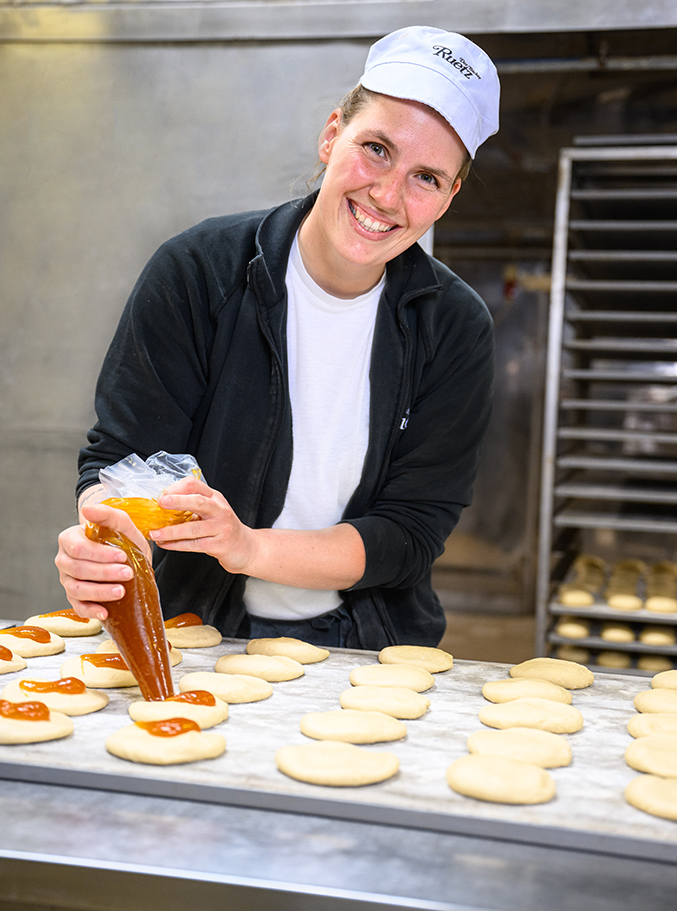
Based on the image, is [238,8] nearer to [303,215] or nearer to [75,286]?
[75,286]

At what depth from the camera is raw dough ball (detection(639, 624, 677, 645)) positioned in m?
2.85

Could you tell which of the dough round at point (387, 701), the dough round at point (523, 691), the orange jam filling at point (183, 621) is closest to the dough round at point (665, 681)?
the dough round at point (523, 691)

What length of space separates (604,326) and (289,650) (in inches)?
109

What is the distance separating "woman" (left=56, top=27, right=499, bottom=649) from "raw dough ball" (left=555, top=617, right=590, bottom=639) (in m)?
1.27

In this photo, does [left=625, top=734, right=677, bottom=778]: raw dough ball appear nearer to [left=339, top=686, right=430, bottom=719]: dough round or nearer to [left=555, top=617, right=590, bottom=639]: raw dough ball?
[left=339, top=686, right=430, bottom=719]: dough round

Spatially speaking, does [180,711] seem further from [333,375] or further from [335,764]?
[333,375]

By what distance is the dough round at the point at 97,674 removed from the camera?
1.23m

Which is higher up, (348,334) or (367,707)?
(348,334)

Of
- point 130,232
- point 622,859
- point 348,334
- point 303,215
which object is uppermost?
point 130,232

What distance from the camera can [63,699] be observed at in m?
1.14

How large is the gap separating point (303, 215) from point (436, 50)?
0.43 meters

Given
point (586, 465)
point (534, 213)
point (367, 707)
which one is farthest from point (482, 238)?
point (367, 707)

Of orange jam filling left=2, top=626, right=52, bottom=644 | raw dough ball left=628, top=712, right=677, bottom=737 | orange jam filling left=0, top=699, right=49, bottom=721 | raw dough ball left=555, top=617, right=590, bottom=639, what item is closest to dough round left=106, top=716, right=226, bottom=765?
orange jam filling left=0, top=699, right=49, bottom=721

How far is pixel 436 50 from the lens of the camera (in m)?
1.39
